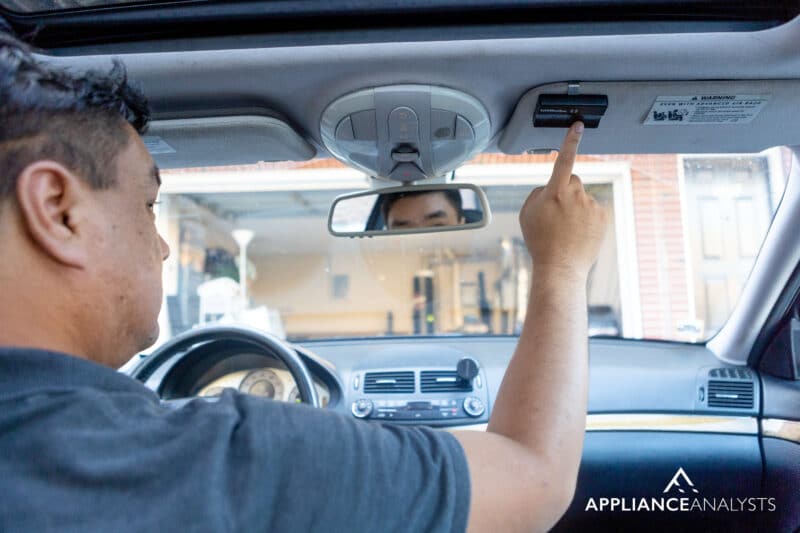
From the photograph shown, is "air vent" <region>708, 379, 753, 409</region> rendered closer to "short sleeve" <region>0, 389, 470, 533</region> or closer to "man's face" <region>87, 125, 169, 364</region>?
"short sleeve" <region>0, 389, 470, 533</region>

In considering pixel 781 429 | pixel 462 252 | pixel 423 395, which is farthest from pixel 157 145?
pixel 462 252

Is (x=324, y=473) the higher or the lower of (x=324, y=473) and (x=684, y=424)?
the lower

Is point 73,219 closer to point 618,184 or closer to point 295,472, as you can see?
point 295,472

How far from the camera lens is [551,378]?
46.2 inches

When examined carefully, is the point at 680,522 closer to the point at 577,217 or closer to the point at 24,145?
the point at 577,217

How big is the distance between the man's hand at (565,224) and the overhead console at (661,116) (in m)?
0.42

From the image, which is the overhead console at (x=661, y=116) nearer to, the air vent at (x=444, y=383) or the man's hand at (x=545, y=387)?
the man's hand at (x=545, y=387)

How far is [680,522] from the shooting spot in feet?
9.20

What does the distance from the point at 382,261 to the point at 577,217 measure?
4662 millimetres

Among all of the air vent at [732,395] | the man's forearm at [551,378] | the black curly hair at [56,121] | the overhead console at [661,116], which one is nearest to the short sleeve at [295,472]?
the man's forearm at [551,378]

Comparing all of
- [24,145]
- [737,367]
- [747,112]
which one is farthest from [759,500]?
[24,145]

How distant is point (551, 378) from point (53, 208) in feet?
3.04

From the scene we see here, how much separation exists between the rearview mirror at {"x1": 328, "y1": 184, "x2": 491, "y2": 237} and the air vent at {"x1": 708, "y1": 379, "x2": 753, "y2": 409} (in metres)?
1.46

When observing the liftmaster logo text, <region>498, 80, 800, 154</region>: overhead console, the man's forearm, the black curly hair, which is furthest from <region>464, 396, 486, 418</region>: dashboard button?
the black curly hair
